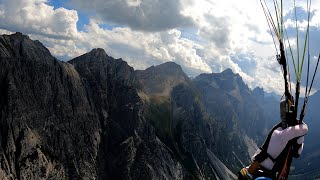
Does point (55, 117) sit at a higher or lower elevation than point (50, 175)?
higher

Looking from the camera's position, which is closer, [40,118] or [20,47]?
[20,47]

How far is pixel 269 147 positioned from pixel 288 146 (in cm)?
60

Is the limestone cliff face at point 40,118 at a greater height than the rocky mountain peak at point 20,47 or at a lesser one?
lesser

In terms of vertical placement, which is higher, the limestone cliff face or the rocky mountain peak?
the rocky mountain peak

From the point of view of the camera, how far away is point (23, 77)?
164 meters

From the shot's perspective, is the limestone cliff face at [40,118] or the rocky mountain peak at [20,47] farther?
the rocky mountain peak at [20,47]

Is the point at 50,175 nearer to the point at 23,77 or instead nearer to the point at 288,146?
the point at 23,77

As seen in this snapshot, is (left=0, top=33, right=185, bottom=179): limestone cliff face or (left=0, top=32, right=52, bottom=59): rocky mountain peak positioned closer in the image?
(left=0, top=33, right=185, bottom=179): limestone cliff face

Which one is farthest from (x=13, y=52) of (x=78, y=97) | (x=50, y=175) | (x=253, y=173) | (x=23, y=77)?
(x=253, y=173)

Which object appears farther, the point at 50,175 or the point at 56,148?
the point at 56,148

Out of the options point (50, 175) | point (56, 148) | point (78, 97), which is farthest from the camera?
point (78, 97)

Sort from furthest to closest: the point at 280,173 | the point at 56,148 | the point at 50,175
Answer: the point at 56,148 → the point at 50,175 → the point at 280,173

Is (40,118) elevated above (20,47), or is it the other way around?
(20,47)

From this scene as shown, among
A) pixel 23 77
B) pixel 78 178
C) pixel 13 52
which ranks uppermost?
pixel 13 52
